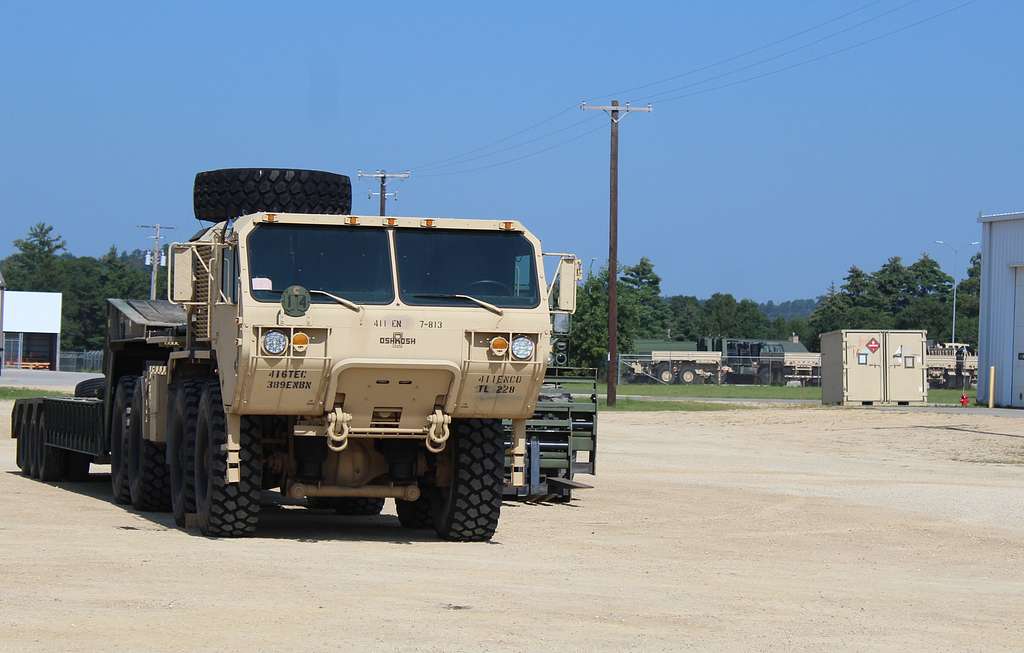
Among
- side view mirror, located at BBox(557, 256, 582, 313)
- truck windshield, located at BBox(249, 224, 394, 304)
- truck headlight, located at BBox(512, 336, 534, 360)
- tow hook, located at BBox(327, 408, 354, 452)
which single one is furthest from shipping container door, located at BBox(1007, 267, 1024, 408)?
tow hook, located at BBox(327, 408, 354, 452)

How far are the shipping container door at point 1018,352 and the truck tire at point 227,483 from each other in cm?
3973

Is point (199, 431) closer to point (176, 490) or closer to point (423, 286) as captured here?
point (176, 490)

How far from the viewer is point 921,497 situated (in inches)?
880

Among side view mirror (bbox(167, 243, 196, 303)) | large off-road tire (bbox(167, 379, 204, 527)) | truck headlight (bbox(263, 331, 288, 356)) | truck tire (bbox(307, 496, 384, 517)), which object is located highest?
side view mirror (bbox(167, 243, 196, 303))

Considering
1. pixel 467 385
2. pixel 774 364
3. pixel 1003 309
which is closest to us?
pixel 467 385

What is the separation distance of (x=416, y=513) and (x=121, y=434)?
13.3 ft

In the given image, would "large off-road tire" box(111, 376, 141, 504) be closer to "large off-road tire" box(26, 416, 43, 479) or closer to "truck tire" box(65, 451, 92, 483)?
"truck tire" box(65, 451, 92, 483)

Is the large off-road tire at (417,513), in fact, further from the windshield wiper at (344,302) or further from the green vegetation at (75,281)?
the green vegetation at (75,281)

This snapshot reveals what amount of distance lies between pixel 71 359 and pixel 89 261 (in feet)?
212

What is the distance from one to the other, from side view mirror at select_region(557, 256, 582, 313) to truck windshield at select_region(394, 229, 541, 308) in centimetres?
26

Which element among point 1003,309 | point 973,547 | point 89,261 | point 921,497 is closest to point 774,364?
point 1003,309

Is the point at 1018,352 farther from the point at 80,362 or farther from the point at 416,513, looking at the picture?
the point at 80,362

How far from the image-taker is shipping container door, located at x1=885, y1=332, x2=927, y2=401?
49.4m

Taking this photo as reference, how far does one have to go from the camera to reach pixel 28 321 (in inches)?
3873
